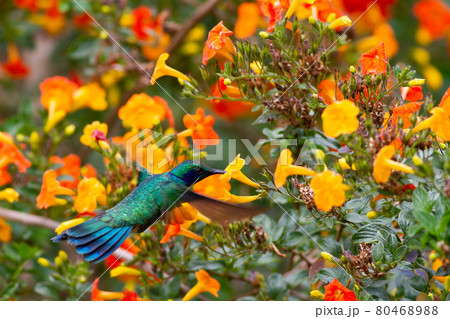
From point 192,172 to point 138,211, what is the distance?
27 cm

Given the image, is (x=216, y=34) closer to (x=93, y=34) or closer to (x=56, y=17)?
(x=93, y=34)

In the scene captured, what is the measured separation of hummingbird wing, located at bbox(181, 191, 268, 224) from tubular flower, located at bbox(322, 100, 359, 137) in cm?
30

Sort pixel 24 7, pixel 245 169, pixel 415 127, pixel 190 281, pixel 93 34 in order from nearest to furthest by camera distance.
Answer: pixel 415 127 → pixel 245 169 → pixel 190 281 → pixel 93 34 → pixel 24 7

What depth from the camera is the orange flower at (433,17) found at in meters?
3.91

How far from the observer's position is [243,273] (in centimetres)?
258

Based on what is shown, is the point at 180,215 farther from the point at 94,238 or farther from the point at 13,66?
the point at 13,66

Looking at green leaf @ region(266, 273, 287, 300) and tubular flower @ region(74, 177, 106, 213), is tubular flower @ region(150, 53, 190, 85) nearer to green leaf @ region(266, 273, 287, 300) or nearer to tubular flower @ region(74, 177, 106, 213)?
tubular flower @ region(74, 177, 106, 213)

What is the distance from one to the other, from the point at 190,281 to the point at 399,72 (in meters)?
1.33

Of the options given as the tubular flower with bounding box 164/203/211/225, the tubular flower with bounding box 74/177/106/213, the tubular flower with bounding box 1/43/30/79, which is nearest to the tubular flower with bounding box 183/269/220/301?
the tubular flower with bounding box 164/203/211/225

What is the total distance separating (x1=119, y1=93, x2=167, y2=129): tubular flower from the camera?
2336 millimetres

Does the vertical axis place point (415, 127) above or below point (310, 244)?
above

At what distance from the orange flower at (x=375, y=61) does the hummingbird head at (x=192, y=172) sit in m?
0.64

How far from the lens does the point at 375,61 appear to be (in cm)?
185

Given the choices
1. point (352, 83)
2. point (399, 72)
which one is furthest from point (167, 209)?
point (399, 72)
